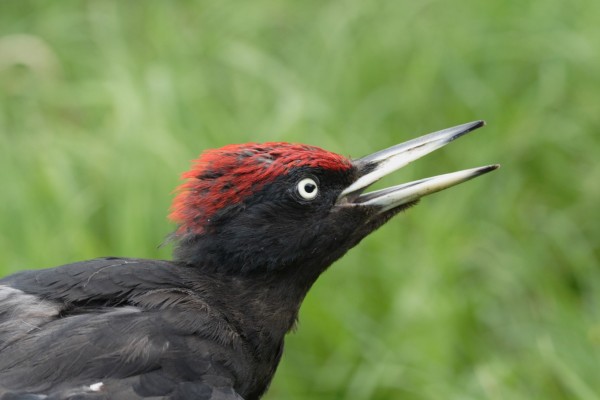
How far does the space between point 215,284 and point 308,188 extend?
490 mm

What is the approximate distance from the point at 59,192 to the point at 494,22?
2.92 meters

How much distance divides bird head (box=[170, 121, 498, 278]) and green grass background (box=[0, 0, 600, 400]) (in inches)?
52.7

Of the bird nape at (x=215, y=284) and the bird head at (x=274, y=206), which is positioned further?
the bird head at (x=274, y=206)

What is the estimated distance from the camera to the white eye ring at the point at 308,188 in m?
4.00

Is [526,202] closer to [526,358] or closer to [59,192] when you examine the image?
[526,358]

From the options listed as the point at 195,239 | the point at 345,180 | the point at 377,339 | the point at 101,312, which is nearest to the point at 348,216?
the point at 345,180

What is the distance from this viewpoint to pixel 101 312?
12.1 feet

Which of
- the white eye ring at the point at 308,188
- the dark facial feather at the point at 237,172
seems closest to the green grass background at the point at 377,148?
the white eye ring at the point at 308,188

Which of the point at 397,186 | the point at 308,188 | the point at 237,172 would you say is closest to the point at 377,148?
the point at 397,186

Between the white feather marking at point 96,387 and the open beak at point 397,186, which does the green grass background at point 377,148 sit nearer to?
the open beak at point 397,186

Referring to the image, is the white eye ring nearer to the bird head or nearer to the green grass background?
the bird head

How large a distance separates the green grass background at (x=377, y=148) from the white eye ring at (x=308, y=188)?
4.95 ft

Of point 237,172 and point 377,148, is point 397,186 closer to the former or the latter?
point 237,172

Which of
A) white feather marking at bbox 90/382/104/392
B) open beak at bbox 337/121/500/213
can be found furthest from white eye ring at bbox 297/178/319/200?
white feather marking at bbox 90/382/104/392
